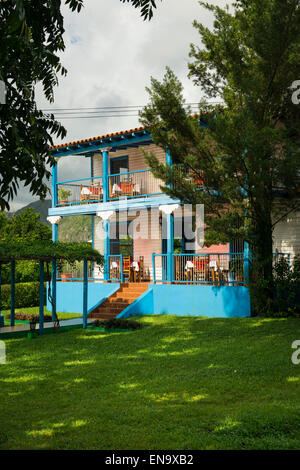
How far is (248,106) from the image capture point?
42.2 ft

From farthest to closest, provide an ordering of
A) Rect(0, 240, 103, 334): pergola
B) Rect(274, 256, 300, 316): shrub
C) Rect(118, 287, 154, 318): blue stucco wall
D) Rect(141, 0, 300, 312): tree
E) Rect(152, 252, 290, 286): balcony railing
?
Rect(118, 287, 154, 318): blue stucco wall < Rect(152, 252, 290, 286): balcony railing < Rect(274, 256, 300, 316): shrub < Rect(0, 240, 103, 334): pergola < Rect(141, 0, 300, 312): tree

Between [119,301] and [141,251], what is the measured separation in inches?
203

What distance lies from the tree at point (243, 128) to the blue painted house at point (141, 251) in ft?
3.21

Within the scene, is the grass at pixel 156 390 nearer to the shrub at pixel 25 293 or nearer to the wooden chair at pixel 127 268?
the wooden chair at pixel 127 268

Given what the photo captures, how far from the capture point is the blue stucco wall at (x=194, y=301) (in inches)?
603

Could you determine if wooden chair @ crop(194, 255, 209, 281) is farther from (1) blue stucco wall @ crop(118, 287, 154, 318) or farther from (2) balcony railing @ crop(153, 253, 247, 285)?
(1) blue stucco wall @ crop(118, 287, 154, 318)

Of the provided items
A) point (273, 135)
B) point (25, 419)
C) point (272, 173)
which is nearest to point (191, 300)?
point (272, 173)

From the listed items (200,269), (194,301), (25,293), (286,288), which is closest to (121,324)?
(194,301)

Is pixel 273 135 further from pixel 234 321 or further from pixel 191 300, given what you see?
pixel 191 300

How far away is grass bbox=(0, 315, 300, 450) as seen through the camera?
5.51m

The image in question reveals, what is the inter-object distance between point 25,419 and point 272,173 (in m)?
8.90

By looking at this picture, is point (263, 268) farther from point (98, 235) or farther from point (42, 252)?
point (98, 235)

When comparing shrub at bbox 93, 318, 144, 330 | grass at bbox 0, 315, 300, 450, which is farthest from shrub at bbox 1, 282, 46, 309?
grass at bbox 0, 315, 300, 450

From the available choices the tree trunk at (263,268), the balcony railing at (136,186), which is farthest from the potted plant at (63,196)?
the tree trunk at (263,268)
